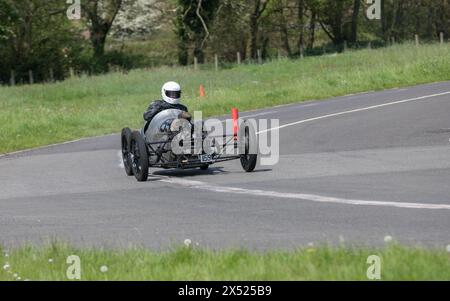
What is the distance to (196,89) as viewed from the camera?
43.5m

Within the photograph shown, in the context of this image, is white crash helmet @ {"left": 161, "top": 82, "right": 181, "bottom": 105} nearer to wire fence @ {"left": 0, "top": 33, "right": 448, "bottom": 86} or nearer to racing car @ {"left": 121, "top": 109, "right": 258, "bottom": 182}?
racing car @ {"left": 121, "top": 109, "right": 258, "bottom": 182}

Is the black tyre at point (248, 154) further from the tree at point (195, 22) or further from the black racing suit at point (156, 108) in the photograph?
the tree at point (195, 22)

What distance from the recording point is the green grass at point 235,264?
7.24 metres

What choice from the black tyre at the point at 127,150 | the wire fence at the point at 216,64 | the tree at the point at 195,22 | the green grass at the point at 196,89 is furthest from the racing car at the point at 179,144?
the tree at the point at 195,22

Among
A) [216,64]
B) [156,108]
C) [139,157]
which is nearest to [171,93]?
[156,108]

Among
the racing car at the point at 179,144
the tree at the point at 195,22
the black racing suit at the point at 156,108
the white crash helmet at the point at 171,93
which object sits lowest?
the racing car at the point at 179,144

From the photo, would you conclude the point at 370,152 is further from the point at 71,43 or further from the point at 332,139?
the point at 71,43

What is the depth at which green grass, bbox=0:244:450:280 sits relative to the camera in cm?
724

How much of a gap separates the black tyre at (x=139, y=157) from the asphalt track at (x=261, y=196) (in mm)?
219

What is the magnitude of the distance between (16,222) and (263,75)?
130ft

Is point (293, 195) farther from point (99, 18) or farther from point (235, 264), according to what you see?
point (99, 18)

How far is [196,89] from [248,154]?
27.3 meters

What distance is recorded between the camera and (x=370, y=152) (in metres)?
18.9
